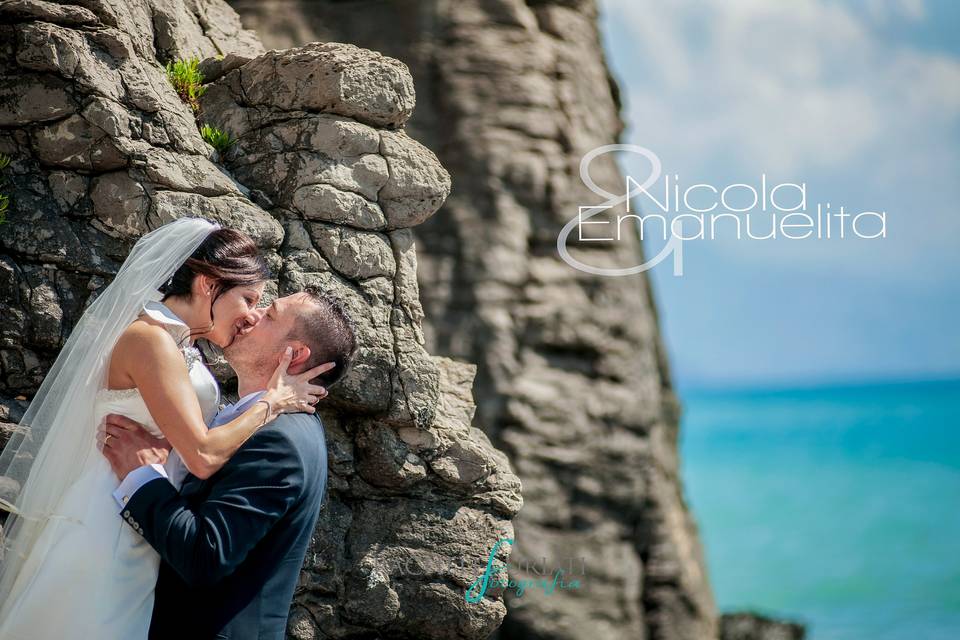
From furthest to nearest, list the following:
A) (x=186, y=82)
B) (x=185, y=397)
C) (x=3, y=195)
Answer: (x=186, y=82) < (x=3, y=195) < (x=185, y=397)

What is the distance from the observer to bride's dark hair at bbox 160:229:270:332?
13.5 feet

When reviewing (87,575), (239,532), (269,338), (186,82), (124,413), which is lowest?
(87,575)

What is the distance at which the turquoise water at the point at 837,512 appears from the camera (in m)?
33.0

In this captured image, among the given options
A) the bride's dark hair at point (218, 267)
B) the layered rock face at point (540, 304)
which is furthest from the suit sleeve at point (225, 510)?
the layered rock face at point (540, 304)

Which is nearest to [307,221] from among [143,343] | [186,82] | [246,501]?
[186,82]

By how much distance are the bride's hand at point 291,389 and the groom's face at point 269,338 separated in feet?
0.18

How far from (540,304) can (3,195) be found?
8.41 metres

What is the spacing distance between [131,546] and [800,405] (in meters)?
105

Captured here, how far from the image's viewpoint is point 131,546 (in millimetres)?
3832

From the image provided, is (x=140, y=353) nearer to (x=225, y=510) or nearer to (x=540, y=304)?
(x=225, y=510)

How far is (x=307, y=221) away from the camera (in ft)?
17.1

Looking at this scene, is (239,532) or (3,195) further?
(3,195)

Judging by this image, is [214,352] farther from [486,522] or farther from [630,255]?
[630,255]

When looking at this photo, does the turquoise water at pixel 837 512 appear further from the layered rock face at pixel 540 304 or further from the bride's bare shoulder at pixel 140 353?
the bride's bare shoulder at pixel 140 353
